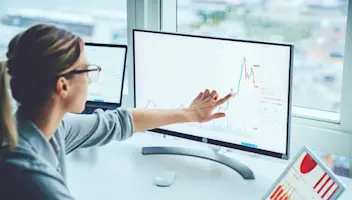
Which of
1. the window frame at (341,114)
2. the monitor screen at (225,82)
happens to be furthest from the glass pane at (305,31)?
the monitor screen at (225,82)

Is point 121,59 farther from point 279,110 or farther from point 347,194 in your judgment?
point 347,194

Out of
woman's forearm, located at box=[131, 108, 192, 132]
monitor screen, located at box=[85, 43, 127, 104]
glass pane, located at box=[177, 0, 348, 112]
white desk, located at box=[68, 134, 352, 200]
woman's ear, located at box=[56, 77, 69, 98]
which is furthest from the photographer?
monitor screen, located at box=[85, 43, 127, 104]

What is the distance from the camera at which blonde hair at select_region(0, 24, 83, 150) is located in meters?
1.38

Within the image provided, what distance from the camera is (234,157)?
2.08 m

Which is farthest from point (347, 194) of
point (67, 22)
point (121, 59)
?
point (67, 22)

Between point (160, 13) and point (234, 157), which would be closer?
point (234, 157)

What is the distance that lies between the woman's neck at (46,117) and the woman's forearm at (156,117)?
0.44 m

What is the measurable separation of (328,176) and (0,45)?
1872 millimetres

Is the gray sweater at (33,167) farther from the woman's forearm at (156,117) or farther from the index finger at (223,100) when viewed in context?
the index finger at (223,100)

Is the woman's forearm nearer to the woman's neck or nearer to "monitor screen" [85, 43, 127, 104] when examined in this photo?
"monitor screen" [85, 43, 127, 104]

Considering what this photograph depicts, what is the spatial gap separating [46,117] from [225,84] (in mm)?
680

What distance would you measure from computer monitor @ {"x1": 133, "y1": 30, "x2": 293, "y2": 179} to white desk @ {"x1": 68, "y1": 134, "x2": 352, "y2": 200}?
0.17ft

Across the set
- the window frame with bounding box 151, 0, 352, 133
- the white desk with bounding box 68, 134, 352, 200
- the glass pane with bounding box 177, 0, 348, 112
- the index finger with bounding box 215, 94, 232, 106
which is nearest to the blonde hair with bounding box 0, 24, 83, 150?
the white desk with bounding box 68, 134, 352, 200

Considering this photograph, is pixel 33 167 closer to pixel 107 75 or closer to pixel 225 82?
pixel 225 82
